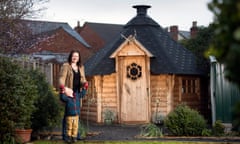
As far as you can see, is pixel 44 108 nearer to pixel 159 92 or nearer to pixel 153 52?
pixel 159 92

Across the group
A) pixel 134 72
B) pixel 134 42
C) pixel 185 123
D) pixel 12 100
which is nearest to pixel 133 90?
pixel 134 72

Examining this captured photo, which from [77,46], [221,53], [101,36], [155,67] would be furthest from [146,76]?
[101,36]

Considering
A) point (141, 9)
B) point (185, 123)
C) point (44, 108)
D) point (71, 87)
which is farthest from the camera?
point (141, 9)

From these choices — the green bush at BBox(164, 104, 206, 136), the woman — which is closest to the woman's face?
the woman

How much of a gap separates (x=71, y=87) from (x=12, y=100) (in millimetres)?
1350

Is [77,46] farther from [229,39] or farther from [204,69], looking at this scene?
[229,39]

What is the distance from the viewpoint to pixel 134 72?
17.3 m

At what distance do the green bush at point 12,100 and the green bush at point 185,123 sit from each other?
162 inches

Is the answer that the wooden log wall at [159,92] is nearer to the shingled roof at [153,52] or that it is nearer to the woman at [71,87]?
the shingled roof at [153,52]

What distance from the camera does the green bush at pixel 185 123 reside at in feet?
39.8

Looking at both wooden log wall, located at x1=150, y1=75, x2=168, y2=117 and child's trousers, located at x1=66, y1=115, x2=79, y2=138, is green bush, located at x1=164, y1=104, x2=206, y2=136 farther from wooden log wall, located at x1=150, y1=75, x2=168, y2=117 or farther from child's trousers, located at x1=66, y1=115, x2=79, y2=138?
wooden log wall, located at x1=150, y1=75, x2=168, y2=117

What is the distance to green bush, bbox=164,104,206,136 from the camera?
12.1 meters

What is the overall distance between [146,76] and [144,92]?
632 mm

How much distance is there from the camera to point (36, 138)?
11.6 meters
